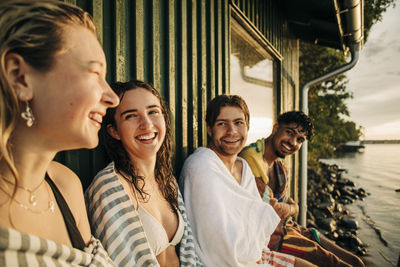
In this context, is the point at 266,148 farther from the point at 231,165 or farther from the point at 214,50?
the point at 214,50

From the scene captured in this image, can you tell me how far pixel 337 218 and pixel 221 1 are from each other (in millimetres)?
7457

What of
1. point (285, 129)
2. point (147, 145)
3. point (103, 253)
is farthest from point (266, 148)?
point (103, 253)

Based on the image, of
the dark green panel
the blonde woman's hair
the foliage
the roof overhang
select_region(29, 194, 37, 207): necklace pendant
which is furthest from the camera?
the foliage

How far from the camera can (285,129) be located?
3285 millimetres

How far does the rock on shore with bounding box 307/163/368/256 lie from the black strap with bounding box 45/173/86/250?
5.76m

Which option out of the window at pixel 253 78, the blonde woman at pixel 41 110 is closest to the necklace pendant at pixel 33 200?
the blonde woman at pixel 41 110

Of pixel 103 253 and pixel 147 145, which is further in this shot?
pixel 147 145

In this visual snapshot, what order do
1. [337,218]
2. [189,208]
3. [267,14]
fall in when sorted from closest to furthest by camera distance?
[189,208] < [267,14] < [337,218]

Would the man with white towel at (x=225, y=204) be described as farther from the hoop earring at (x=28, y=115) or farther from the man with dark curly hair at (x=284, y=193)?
the hoop earring at (x=28, y=115)

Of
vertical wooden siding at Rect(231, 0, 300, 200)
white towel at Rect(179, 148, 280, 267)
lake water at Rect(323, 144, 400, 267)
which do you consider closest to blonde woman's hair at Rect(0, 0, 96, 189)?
white towel at Rect(179, 148, 280, 267)

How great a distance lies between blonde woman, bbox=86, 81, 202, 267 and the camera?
3.85ft

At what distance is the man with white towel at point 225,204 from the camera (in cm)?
163

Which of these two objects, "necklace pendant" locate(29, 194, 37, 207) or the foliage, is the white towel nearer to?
"necklace pendant" locate(29, 194, 37, 207)

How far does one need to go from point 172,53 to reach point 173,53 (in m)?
0.02
